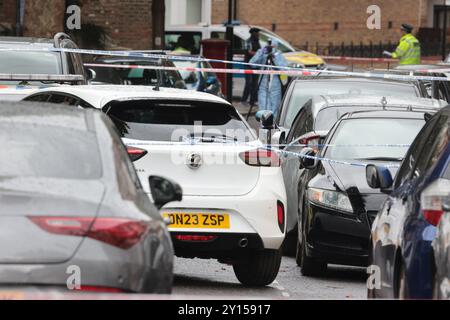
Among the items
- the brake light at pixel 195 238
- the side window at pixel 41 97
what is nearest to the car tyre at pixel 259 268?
the brake light at pixel 195 238

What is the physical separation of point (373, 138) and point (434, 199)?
18.3 ft

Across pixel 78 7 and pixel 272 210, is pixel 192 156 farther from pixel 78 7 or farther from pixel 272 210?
pixel 78 7

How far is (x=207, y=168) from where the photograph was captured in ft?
36.5

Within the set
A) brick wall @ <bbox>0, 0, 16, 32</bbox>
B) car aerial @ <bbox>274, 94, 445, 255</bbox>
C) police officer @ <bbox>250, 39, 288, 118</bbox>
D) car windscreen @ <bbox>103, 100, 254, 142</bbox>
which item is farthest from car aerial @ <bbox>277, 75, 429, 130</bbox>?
brick wall @ <bbox>0, 0, 16, 32</bbox>

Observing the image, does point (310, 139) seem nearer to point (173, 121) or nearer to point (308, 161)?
point (308, 161)

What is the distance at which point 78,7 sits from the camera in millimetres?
32312

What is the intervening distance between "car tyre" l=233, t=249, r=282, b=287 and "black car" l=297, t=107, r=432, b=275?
76 centimetres

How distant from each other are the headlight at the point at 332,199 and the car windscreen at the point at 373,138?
2.27 ft

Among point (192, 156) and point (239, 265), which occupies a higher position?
point (192, 156)

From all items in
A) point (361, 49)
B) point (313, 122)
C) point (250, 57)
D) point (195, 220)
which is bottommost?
point (361, 49)

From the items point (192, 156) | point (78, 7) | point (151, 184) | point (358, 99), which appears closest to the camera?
point (151, 184)

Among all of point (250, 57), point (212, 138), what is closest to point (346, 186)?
point (212, 138)

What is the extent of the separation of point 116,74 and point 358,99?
34.4ft

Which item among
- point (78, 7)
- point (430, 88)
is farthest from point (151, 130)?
point (78, 7)
